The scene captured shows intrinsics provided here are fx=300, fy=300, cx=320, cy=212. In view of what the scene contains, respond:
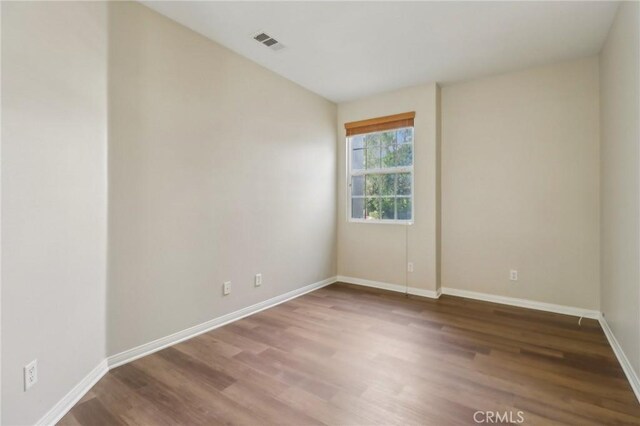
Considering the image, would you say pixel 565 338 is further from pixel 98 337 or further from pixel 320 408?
pixel 98 337

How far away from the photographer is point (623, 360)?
2047 millimetres

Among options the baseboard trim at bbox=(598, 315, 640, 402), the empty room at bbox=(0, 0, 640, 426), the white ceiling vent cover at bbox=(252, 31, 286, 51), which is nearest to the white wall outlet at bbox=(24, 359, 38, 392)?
the empty room at bbox=(0, 0, 640, 426)

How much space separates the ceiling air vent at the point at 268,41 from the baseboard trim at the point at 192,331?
100 inches

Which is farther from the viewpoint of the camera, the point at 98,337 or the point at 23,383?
the point at 98,337

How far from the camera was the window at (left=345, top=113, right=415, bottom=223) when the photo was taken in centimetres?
395

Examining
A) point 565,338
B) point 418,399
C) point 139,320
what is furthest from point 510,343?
point 139,320

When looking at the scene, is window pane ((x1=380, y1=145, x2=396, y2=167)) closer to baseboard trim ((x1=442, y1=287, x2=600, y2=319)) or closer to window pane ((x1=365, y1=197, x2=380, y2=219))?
window pane ((x1=365, y1=197, x2=380, y2=219))

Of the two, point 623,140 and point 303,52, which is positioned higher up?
point 303,52

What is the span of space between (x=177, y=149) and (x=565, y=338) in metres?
3.59

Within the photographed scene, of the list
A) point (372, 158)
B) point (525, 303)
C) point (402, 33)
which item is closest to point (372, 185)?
point (372, 158)

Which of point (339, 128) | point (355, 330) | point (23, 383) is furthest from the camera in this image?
point (339, 128)

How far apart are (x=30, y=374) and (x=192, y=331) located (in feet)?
3.98

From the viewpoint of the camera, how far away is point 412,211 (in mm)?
3875

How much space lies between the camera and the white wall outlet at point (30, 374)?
1.39m
